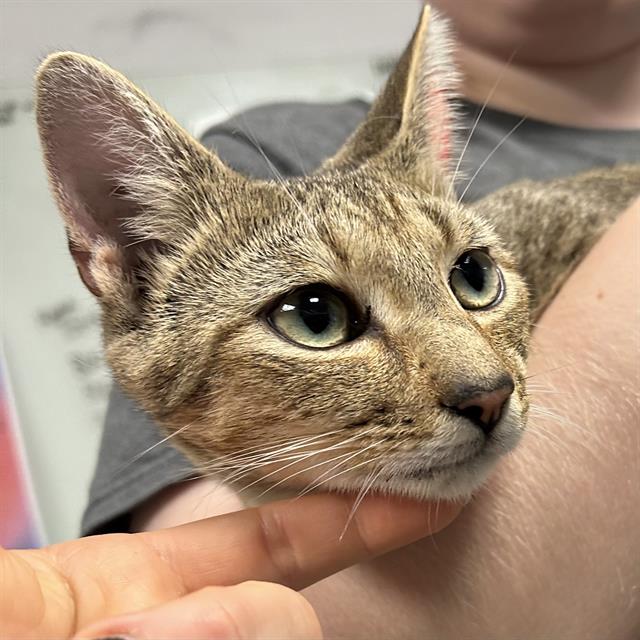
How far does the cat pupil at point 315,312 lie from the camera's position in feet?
2.95

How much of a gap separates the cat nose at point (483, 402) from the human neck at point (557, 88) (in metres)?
1.42

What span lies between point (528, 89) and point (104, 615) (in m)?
1.86

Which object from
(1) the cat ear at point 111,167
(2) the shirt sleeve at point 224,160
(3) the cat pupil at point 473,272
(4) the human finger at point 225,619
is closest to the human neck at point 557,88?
(2) the shirt sleeve at point 224,160

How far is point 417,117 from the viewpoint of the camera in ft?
3.99

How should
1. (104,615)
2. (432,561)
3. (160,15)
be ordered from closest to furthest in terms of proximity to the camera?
1. (104,615)
2. (432,561)
3. (160,15)

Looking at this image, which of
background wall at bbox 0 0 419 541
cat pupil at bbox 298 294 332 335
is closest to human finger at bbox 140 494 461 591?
cat pupil at bbox 298 294 332 335

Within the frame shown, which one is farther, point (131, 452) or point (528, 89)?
point (528, 89)

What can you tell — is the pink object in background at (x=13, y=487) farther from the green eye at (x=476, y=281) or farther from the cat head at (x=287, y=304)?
the green eye at (x=476, y=281)

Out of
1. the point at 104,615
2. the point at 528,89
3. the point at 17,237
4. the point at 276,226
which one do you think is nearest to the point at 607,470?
the point at 276,226

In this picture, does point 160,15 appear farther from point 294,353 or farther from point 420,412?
point 420,412

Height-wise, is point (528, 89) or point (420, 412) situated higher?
point (528, 89)

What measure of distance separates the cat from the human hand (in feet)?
0.19

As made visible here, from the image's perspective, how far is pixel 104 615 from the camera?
66 cm

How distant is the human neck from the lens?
1.95m
